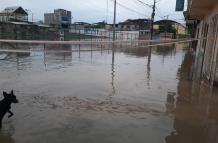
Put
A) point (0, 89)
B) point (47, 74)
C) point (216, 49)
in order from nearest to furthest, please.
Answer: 1. point (0, 89)
2. point (216, 49)
3. point (47, 74)

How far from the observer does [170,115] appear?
6949 millimetres

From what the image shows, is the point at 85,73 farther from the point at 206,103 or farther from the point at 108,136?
the point at 108,136

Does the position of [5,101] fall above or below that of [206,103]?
above

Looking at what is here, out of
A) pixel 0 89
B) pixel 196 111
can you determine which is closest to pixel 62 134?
pixel 196 111

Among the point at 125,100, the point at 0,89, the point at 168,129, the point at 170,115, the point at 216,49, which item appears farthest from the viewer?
the point at 216,49

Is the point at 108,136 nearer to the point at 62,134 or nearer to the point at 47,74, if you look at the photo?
the point at 62,134

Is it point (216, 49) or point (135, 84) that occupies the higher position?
point (216, 49)

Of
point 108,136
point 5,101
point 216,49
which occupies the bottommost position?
point 108,136

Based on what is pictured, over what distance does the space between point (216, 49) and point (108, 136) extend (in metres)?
6.37

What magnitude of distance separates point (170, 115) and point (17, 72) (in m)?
7.33

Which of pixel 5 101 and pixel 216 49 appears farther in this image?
pixel 216 49

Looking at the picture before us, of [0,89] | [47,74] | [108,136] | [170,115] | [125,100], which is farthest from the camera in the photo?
[47,74]

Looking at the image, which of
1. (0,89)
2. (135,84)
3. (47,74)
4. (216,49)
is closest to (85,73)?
(47,74)

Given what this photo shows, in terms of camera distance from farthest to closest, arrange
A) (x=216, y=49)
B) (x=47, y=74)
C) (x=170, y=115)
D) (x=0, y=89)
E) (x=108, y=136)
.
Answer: (x=47, y=74), (x=216, y=49), (x=0, y=89), (x=170, y=115), (x=108, y=136)
